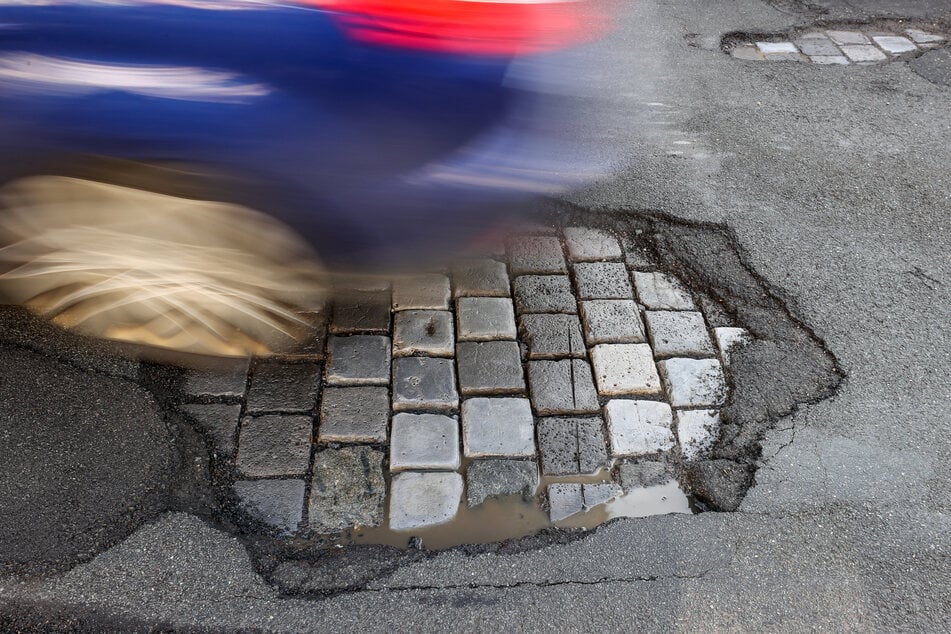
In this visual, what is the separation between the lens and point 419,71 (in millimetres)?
3166

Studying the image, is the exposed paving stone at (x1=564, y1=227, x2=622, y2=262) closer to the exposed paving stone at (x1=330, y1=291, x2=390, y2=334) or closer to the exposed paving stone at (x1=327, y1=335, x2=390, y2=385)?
the exposed paving stone at (x1=330, y1=291, x2=390, y2=334)

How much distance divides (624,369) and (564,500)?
0.81 m

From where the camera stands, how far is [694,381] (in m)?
3.57

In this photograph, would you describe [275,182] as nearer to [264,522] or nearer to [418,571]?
[264,522]

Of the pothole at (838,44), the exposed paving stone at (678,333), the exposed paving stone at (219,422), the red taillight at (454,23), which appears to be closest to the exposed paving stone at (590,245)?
the exposed paving stone at (678,333)

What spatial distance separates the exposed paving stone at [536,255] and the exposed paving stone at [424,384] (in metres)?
0.79

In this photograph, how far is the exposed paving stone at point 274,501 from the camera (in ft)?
9.70

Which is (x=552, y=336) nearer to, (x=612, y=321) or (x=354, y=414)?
(x=612, y=321)

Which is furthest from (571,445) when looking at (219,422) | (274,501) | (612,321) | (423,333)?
(219,422)

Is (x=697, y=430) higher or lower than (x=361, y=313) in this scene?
lower

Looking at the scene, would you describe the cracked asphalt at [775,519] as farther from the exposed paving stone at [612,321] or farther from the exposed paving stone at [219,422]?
the exposed paving stone at [612,321]

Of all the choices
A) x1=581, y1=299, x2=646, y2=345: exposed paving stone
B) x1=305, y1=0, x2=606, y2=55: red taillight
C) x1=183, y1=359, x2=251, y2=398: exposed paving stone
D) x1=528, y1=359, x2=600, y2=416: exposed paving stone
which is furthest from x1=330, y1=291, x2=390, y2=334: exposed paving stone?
x1=305, y1=0, x2=606, y2=55: red taillight

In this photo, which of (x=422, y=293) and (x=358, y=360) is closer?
(x=358, y=360)

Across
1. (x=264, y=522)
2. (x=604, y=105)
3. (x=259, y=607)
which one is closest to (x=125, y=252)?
(x=264, y=522)
